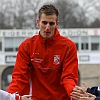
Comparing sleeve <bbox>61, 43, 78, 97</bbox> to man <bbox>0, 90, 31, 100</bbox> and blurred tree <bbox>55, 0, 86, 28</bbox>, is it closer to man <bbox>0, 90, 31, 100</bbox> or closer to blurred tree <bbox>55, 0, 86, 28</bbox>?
man <bbox>0, 90, 31, 100</bbox>

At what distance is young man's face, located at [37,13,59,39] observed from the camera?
10.7 feet

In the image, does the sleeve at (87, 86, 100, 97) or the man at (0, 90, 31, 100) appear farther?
the sleeve at (87, 86, 100, 97)

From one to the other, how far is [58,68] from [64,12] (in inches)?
1662

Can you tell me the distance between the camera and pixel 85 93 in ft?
9.71

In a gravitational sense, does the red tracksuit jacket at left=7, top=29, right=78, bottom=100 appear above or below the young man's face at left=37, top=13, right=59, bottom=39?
below

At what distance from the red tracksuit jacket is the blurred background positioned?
74.3 feet

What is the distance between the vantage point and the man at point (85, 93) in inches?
116

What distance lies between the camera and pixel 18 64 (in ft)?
11.3

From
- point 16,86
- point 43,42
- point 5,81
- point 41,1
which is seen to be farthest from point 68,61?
point 41,1

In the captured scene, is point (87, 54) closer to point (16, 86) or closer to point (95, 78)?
point (95, 78)

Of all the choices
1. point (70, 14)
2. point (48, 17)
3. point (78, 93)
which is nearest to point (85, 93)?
point (78, 93)

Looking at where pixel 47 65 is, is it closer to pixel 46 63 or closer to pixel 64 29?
pixel 46 63

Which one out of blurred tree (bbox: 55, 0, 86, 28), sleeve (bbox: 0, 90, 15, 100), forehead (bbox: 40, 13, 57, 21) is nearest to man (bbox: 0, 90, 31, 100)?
sleeve (bbox: 0, 90, 15, 100)

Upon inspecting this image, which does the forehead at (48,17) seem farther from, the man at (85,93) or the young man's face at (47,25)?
the man at (85,93)
